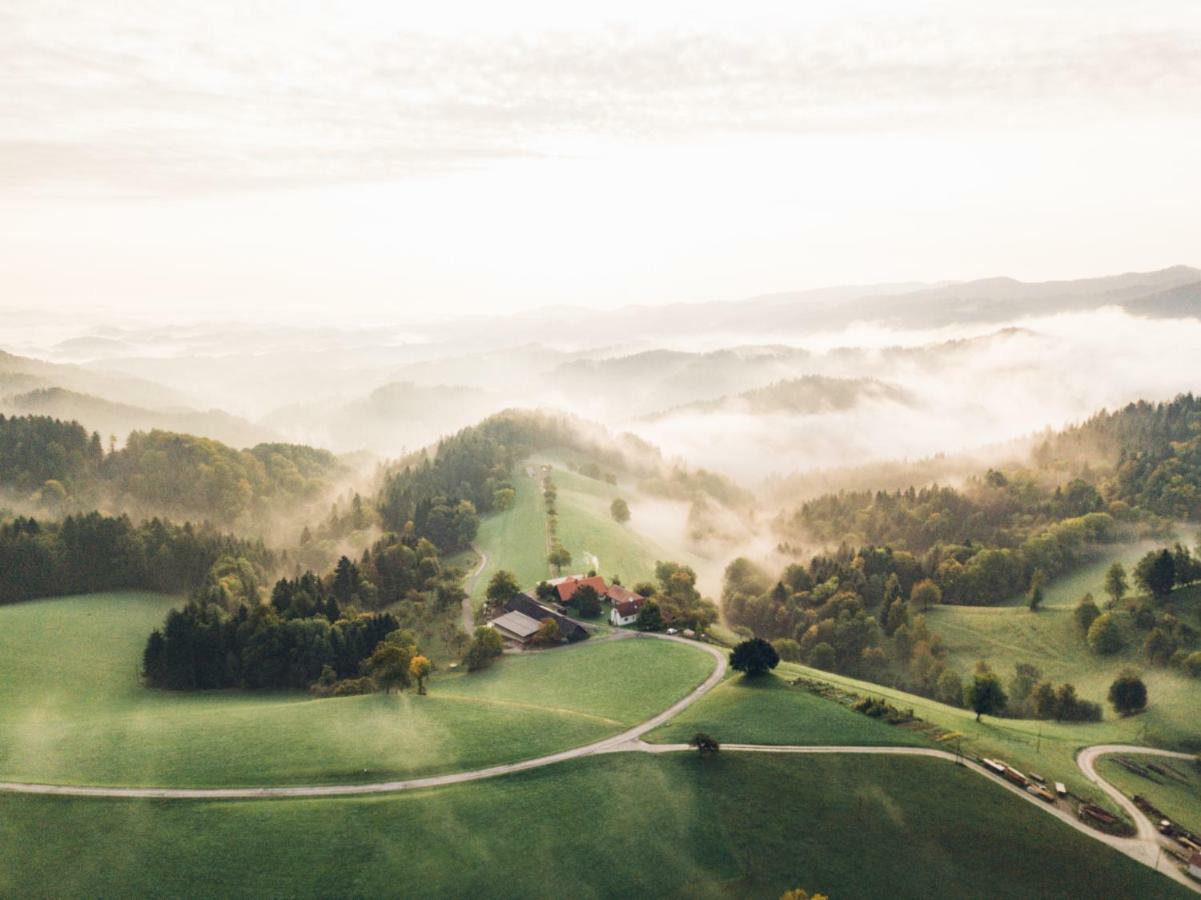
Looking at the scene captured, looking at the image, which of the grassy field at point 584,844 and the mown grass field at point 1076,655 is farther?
the mown grass field at point 1076,655

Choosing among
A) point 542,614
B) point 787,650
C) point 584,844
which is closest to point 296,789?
point 584,844

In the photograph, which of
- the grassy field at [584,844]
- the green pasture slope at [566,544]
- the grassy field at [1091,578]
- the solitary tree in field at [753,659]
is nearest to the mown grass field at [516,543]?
the green pasture slope at [566,544]

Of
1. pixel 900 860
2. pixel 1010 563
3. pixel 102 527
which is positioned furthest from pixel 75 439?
pixel 1010 563

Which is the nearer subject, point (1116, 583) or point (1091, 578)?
point (1116, 583)

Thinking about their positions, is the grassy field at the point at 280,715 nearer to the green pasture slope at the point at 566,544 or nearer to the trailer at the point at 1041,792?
the trailer at the point at 1041,792

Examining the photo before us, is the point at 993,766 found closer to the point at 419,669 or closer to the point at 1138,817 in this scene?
the point at 1138,817

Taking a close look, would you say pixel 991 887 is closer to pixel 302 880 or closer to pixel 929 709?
pixel 929 709
